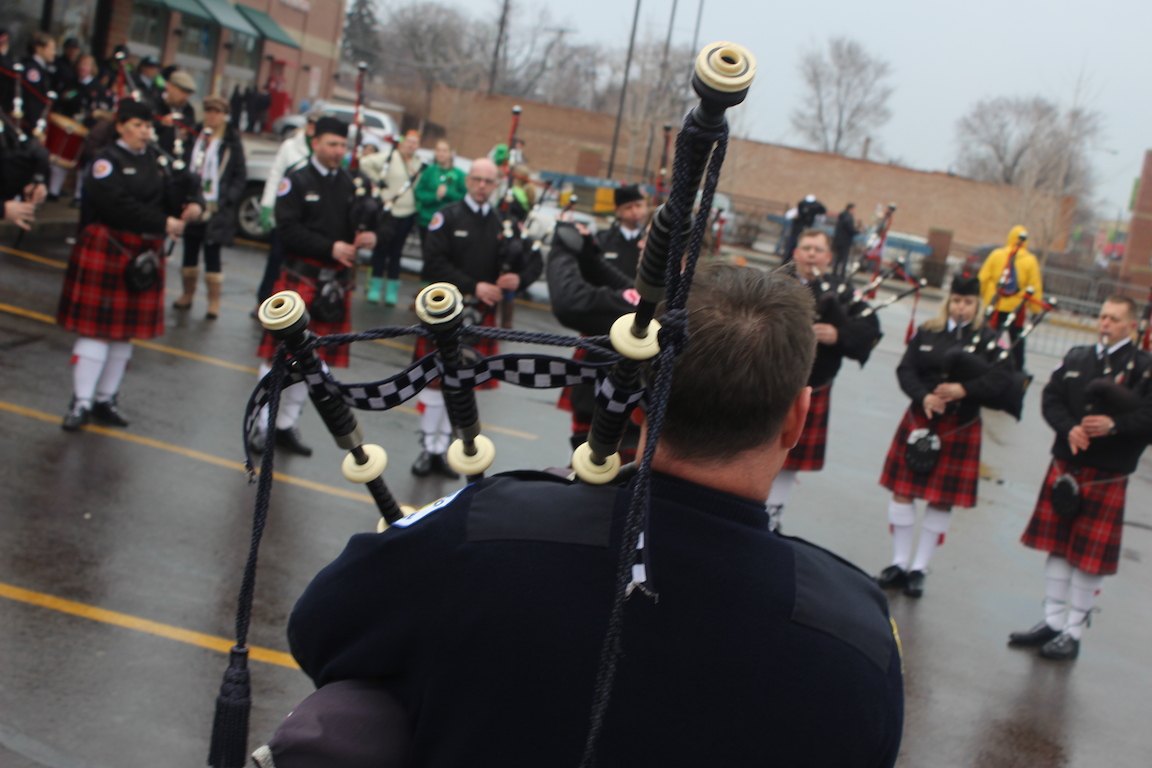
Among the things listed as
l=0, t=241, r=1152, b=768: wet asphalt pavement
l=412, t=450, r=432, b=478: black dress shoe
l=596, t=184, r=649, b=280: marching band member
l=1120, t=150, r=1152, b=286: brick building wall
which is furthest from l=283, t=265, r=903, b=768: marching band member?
l=1120, t=150, r=1152, b=286: brick building wall

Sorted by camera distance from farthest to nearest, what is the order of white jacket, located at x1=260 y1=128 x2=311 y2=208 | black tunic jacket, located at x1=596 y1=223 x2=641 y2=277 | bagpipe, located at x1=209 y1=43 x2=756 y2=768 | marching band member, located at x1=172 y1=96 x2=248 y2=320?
marching band member, located at x1=172 y1=96 x2=248 y2=320, white jacket, located at x1=260 y1=128 x2=311 y2=208, black tunic jacket, located at x1=596 y1=223 x2=641 y2=277, bagpipe, located at x1=209 y1=43 x2=756 y2=768

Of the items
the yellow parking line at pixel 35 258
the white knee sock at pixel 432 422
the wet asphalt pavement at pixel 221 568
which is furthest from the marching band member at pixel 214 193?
the white knee sock at pixel 432 422

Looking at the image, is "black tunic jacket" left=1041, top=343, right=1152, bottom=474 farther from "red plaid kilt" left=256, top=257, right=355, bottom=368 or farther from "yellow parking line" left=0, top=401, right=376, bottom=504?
"red plaid kilt" left=256, top=257, right=355, bottom=368

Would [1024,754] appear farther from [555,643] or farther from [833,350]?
[555,643]

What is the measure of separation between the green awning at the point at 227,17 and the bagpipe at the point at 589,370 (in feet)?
82.6

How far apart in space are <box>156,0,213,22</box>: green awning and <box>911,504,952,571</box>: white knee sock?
21309mm

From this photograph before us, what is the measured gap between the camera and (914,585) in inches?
199

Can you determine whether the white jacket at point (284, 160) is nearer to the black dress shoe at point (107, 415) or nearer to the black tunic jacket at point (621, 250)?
the black dress shoe at point (107, 415)

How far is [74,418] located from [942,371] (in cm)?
444

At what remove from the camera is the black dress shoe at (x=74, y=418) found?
501cm

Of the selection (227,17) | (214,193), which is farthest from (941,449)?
(227,17)

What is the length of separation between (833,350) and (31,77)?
8.75m

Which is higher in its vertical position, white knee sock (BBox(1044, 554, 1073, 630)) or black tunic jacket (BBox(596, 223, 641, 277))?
black tunic jacket (BBox(596, 223, 641, 277))

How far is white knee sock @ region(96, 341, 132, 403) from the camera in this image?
17.2 feet
